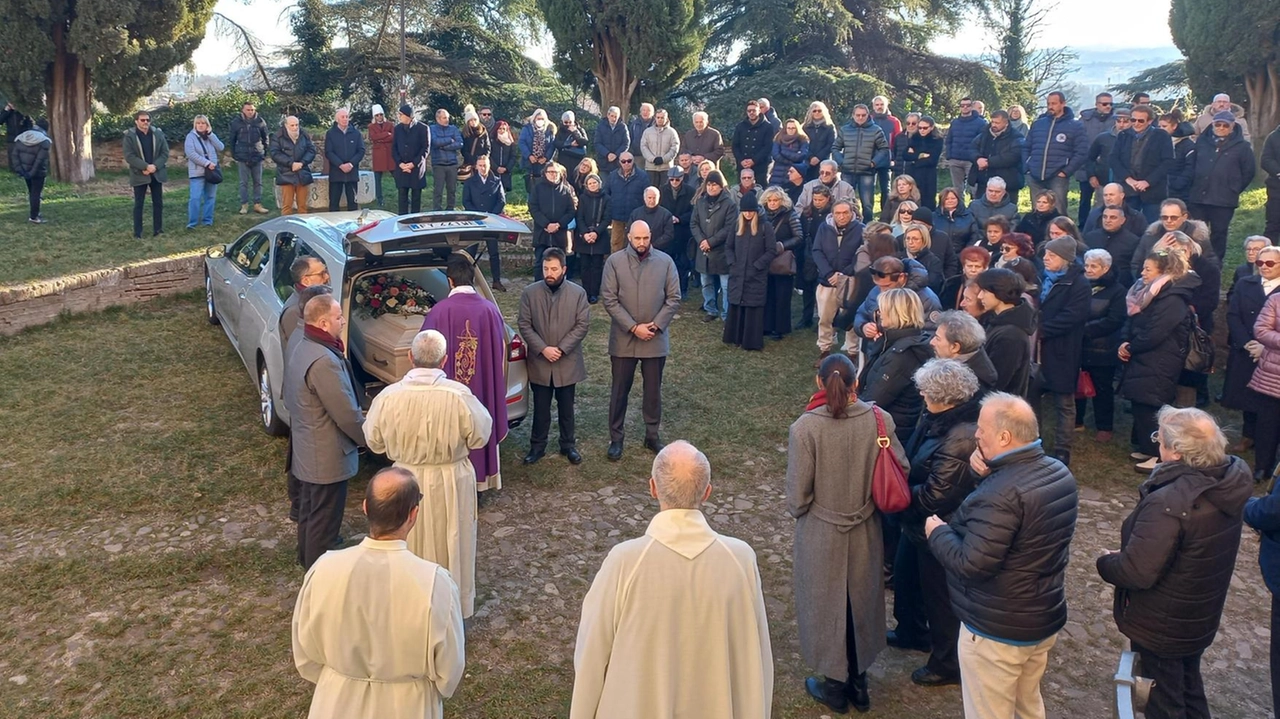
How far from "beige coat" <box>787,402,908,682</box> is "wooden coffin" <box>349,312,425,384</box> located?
Answer: 355cm

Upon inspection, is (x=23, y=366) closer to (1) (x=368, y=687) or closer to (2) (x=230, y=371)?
(2) (x=230, y=371)

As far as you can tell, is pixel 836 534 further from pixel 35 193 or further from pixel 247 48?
pixel 247 48

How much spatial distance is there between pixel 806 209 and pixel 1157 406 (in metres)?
4.53

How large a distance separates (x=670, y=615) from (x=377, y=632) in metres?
0.97

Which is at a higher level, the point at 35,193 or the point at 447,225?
the point at 35,193

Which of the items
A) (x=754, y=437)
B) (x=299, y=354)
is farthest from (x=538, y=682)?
(x=754, y=437)

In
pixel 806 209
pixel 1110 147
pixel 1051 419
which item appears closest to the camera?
pixel 1051 419

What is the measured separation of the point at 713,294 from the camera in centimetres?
1224

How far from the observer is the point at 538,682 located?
507cm

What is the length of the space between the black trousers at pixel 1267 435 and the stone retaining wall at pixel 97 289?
11639 mm

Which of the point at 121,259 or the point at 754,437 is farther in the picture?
the point at 121,259

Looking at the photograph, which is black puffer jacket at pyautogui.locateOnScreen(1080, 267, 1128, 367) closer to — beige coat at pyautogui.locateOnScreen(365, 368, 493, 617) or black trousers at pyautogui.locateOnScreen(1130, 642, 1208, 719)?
black trousers at pyautogui.locateOnScreen(1130, 642, 1208, 719)

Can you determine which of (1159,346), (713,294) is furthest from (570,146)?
(1159,346)

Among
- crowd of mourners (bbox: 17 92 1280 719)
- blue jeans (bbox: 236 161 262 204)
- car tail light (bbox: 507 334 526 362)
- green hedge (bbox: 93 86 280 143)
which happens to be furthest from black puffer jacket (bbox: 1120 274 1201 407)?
green hedge (bbox: 93 86 280 143)
